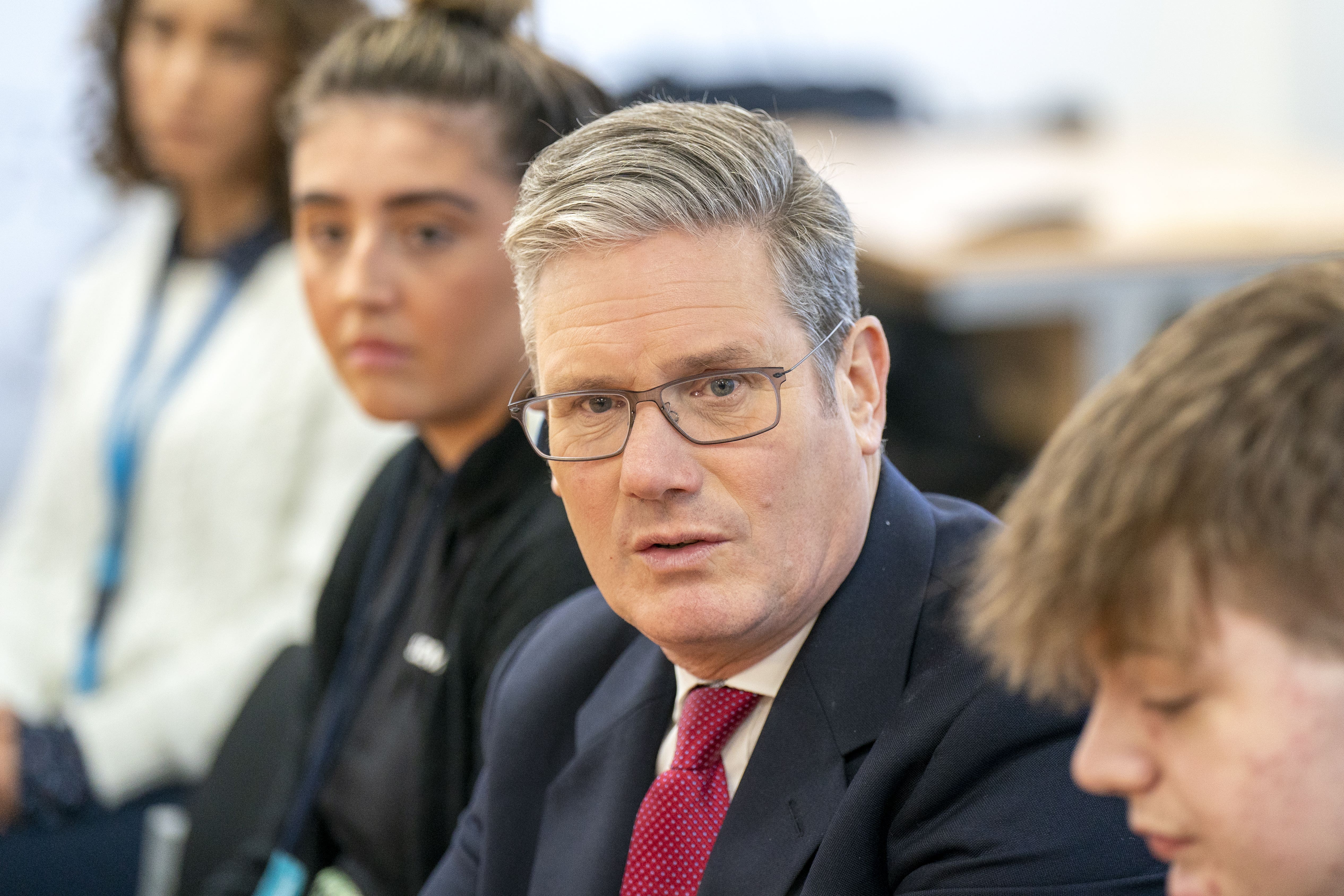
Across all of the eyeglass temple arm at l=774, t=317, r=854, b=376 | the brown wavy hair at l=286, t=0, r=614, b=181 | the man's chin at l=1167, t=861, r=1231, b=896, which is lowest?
the man's chin at l=1167, t=861, r=1231, b=896

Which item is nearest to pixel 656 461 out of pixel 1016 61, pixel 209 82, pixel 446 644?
pixel 446 644

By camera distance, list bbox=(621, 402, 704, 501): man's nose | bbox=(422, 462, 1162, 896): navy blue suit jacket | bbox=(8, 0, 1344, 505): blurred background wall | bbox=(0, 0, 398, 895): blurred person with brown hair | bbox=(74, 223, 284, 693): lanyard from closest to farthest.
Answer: bbox=(422, 462, 1162, 896): navy blue suit jacket → bbox=(621, 402, 704, 501): man's nose → bbox=(0, 0, 398, 895): blurred person with brown hair → bbox=(74, 223, 284, 693): lanyard → bbox=(8, 0, 1344, 505): blurred background wall

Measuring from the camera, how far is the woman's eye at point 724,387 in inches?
39.0

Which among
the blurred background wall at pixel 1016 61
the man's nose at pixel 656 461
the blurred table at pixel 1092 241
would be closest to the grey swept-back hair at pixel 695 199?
the man's nose at pixel 656 461

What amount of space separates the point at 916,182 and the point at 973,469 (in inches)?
60.7

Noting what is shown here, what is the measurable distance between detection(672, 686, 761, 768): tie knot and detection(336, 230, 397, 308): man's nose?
30.5 inches

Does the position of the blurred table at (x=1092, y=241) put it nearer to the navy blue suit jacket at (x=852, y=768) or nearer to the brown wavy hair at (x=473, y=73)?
the brown wavy hair at (x=473, y=73)

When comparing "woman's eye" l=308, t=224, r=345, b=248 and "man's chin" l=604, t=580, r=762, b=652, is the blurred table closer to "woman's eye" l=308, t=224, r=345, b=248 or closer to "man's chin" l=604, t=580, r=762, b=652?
"woman's eye" l=308, t=224, r=345, b=248

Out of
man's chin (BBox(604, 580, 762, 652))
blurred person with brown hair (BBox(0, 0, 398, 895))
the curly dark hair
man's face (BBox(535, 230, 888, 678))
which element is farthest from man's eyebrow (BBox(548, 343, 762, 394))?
the curly dark hair

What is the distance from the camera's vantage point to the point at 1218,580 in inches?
24.5

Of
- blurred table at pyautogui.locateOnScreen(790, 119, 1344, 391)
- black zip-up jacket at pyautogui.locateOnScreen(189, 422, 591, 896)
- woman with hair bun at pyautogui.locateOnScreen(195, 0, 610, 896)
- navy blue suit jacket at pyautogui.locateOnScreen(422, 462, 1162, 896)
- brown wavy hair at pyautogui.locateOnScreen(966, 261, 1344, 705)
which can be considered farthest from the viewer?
blurred table at pyautogui.locateOnScreen(790, 119, 1344, 391)

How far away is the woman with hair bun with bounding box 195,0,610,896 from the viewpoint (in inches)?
61.6

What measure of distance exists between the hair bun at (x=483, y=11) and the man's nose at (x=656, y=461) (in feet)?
2.91

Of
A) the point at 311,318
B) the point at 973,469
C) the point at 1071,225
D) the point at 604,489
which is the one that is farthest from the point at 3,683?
the point at 1071,225
